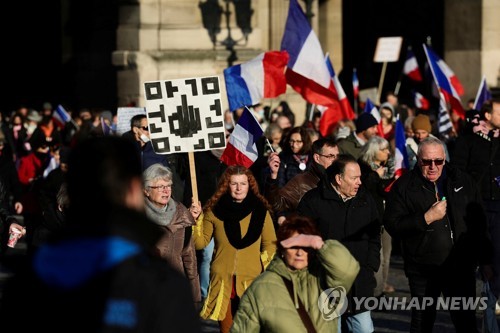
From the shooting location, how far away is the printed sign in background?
10117mm

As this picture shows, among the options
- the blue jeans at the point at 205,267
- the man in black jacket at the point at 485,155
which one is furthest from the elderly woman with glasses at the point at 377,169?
the blue jeans at the point at 205,267

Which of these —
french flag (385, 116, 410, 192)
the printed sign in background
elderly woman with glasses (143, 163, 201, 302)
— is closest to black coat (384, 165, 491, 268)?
elderly woman with glasses (143, 163, 201, 302)

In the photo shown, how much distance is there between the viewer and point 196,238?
29.9ft

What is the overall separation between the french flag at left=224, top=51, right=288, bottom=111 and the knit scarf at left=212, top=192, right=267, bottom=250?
408 cm

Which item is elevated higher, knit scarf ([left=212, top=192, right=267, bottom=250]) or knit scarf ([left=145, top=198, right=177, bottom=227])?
knit scarf ([left=145, top=198, right=177, bottom=227])

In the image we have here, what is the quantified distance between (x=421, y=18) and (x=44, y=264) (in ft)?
95.1

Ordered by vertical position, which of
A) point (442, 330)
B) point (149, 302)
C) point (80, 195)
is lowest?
point (442, 330)

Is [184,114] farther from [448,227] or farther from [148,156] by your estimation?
[448,227]

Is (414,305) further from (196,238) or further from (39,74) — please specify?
(39,74)

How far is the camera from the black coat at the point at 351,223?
863 cm

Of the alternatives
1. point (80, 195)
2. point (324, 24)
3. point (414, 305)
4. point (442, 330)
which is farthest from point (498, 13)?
point (80, 195)

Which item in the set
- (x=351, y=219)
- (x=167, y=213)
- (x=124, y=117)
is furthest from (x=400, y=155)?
(x=167, y=213)

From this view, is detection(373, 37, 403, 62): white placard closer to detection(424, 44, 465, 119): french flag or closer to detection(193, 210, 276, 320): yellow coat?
detection(424, 44, 465, 119): french flag

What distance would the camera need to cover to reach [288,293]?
21.4 ft
